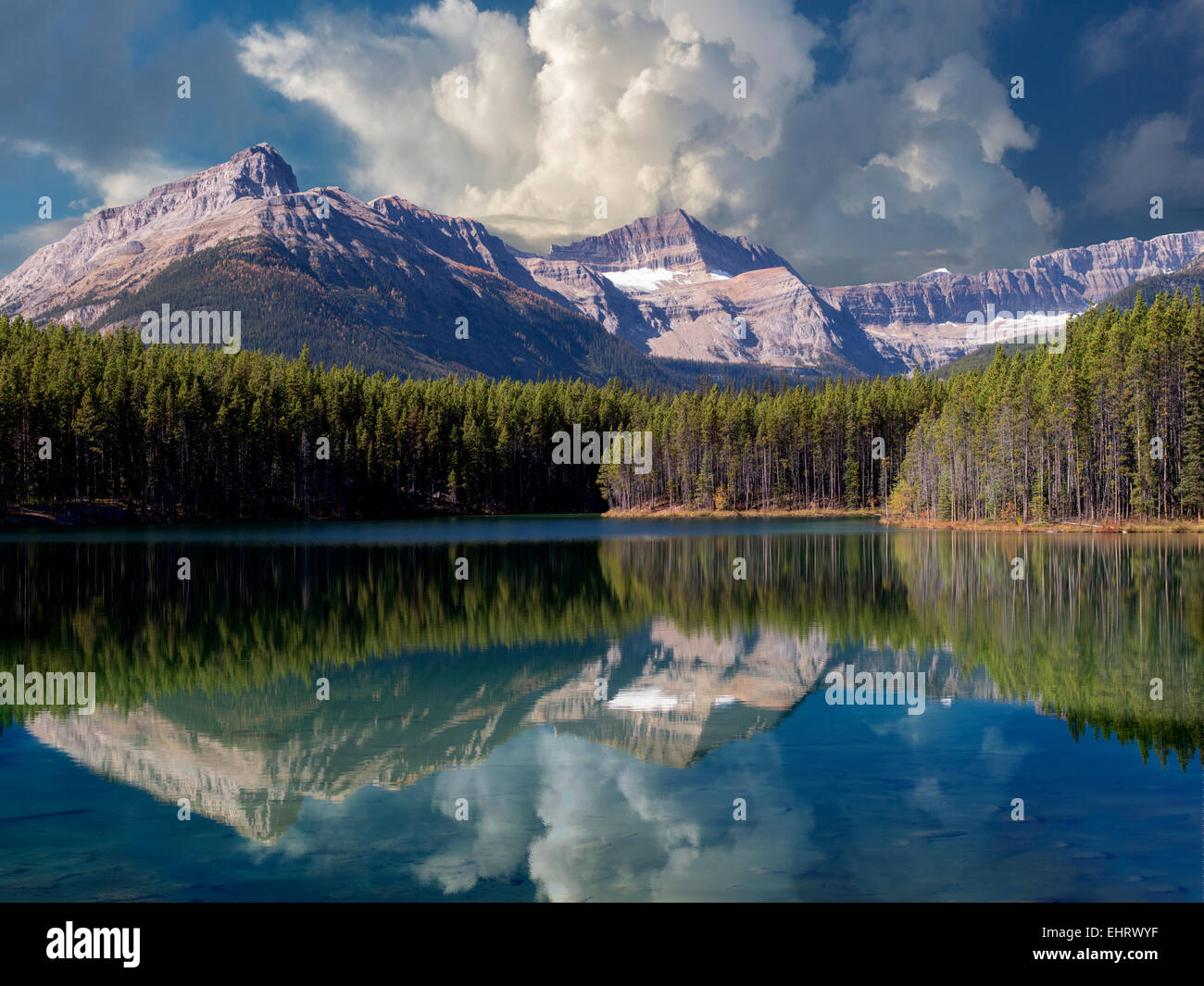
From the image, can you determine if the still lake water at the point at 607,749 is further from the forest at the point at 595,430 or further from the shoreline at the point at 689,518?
the forest at the point at 595,430

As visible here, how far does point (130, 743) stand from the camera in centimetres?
1709

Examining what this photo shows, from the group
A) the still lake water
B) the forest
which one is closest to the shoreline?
the forest

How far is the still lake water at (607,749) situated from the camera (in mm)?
11320

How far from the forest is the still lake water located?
52.1 m

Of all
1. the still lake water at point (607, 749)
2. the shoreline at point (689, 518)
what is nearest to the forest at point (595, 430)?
the shoreline at point (689, 518)

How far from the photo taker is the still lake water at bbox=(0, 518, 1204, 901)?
11320 millimetres

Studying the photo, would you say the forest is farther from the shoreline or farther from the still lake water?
the still lake water

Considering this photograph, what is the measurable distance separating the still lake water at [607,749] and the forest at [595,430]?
171 ft

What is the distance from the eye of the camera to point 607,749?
16625 millimetres

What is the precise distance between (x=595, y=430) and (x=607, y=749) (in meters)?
150

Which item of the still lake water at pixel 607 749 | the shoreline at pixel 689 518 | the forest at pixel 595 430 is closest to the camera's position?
the still lake water at pixel 607 749

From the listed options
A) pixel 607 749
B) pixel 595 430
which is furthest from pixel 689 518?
pixel 607 749

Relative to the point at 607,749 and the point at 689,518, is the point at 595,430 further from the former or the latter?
the point at 607,749
